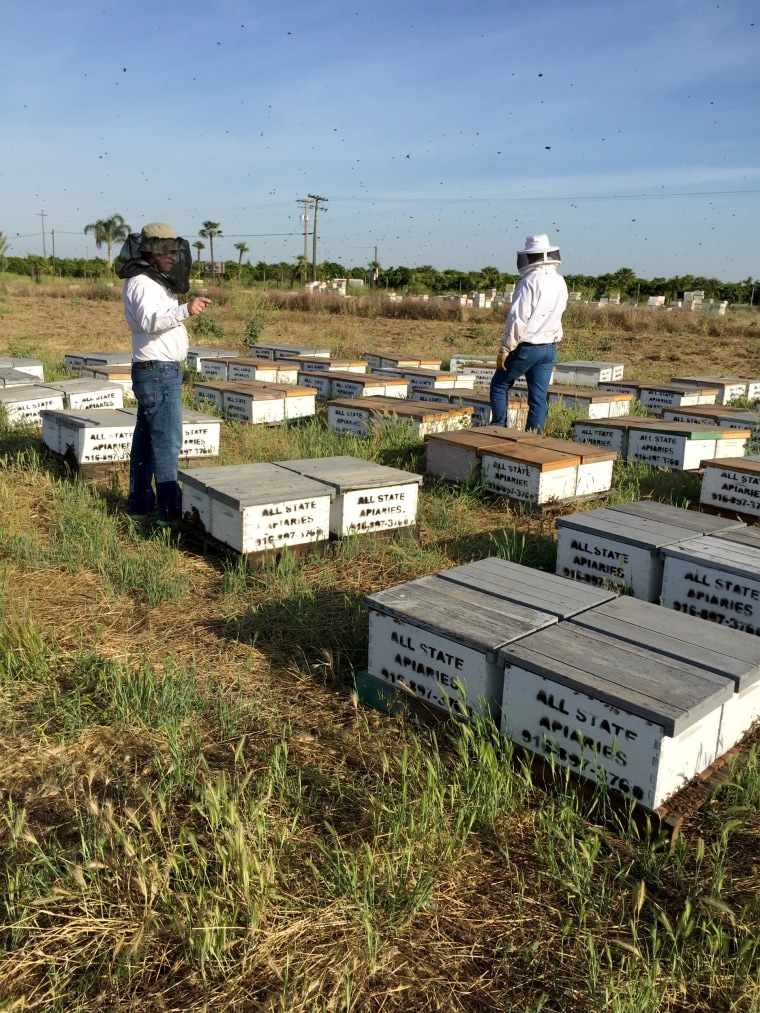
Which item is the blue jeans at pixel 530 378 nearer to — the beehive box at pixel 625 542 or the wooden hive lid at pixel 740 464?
the wooden hive lid at pixel 740 464

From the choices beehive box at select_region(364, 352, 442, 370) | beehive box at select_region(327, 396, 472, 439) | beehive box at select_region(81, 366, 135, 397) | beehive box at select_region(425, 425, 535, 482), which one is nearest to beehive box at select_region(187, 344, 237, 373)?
beehive box at select_region(364, 352, 442, 370)

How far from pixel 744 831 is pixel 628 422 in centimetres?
523

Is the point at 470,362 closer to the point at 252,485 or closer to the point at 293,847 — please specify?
the point at 252,485

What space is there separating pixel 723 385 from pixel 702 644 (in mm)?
8751

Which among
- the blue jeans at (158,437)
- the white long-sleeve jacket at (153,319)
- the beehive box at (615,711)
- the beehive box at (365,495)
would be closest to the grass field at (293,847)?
the beehive box at (615,711)

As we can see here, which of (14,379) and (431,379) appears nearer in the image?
(14,379)

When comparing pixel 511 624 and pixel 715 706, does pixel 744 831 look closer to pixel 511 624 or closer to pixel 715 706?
pixel 715 706

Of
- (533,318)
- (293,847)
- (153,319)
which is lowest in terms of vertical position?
(293,847)

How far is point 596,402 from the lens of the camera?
8.72 metres

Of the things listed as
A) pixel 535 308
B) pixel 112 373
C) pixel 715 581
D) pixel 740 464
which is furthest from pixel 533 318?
pixel 112 373

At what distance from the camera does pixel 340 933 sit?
82.5 inches

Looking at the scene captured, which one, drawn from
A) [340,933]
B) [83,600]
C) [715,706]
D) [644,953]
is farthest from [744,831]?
[83,600]

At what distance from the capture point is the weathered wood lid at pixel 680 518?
430 cm

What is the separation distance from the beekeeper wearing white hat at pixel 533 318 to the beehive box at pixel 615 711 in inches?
190
